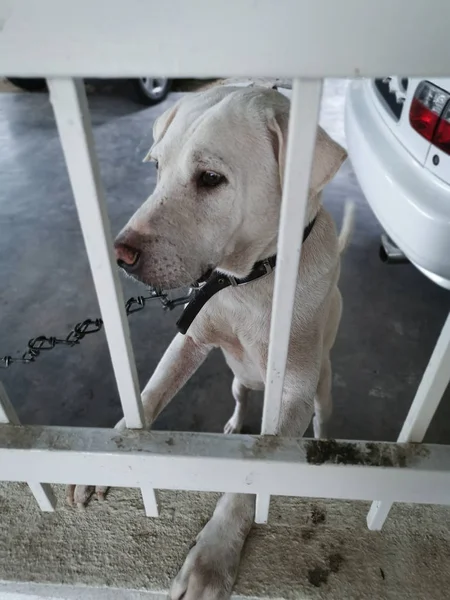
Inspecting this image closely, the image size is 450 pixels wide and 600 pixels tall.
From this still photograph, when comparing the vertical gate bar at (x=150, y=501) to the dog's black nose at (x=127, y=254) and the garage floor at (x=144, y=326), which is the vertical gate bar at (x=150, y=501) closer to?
the dog's black nose at (x=127, y=254)

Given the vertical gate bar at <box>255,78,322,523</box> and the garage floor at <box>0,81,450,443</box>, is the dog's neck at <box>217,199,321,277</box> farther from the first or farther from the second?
the garage floor at <box>0,81,450,443</box>

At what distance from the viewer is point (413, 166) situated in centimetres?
197

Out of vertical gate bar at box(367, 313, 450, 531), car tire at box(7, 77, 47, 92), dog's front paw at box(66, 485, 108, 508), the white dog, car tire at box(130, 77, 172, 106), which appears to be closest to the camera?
vertical gate bar at box(367, 313, 450, 531)

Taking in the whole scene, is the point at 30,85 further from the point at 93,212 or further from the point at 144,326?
the point at 93,212

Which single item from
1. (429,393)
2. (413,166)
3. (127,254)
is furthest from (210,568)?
(413,166)

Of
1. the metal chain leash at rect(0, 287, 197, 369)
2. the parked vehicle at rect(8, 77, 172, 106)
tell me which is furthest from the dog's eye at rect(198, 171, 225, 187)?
the parked vehicle at rect(8, 77, 172, 106)

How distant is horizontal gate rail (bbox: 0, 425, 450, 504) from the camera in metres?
1.02

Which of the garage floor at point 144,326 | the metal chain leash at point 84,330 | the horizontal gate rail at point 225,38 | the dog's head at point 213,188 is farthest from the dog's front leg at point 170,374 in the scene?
the horizontal gate rail at point 225,38

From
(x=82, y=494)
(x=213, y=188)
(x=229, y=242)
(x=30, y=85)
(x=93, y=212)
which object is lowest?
(x=30, y=85)

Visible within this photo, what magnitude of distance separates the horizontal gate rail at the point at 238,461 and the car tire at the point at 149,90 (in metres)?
4.18

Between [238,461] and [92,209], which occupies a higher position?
[92,209]

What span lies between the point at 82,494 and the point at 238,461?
1.62ft

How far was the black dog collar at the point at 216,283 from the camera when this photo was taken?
45.8 inches

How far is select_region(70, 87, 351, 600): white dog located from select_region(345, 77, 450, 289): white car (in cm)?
72
